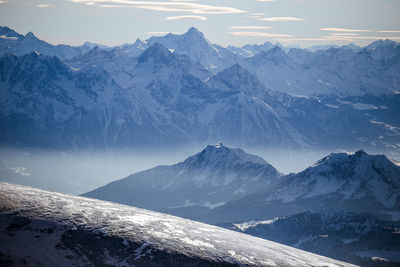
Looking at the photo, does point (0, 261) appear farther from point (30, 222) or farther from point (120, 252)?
point (120, 252)

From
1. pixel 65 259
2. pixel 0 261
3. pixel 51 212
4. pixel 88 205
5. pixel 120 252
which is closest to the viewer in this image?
pixel 0 261

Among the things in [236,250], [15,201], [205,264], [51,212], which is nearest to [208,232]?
[236,250]

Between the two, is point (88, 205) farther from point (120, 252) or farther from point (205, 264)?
point (205, 264)

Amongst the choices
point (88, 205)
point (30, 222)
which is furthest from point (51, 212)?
point (88, 205)

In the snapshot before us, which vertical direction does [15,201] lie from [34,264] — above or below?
above

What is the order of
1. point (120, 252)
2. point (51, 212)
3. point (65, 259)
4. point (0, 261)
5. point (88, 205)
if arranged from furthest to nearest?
point (88, 205) → point (51, 212) → point (120, 252) → point (65, 259) → point (0, 261)

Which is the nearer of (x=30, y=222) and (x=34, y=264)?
(x=34, y=264)
